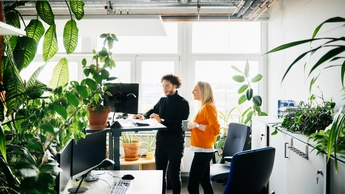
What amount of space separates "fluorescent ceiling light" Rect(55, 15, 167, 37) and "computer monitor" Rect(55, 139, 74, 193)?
0.93 m

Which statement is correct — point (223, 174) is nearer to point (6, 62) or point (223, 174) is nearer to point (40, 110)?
point (40, 110)

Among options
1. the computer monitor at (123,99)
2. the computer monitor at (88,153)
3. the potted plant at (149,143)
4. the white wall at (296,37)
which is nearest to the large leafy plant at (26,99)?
the computer monitor at (88,153)

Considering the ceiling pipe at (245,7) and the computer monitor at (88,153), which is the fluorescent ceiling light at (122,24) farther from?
the ceiling pipe at (245,7)

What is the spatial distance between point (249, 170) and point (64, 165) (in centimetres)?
127

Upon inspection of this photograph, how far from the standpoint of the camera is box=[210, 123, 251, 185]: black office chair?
3350mm

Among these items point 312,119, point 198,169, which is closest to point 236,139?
point 198,169

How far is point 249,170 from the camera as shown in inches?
82.6

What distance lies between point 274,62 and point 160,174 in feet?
9.01

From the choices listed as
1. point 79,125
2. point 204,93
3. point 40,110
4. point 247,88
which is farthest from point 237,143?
point 40,110

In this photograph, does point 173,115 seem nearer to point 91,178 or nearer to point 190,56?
point 91,178

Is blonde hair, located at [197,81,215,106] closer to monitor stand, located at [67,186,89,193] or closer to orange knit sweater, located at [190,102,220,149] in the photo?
orange knit sweater, located at [190,102,220,149]

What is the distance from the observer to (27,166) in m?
0.82

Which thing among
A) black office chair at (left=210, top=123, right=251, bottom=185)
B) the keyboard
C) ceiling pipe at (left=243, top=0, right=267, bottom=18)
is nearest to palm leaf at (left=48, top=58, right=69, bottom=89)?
the keyboard

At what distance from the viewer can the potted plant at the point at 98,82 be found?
1.63 meters
